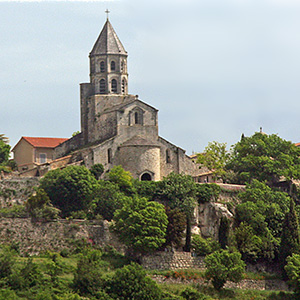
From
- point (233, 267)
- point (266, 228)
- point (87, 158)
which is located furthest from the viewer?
point (87, 158)

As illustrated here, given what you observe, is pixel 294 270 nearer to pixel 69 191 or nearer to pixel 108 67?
pixel 69 191

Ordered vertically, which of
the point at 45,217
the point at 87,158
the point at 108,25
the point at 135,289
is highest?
the point at 108,25

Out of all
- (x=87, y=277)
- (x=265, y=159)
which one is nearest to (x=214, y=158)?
(x=265, y=159)

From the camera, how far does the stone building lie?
101625mm

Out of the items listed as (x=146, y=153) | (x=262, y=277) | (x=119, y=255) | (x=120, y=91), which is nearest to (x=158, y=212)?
(x=119, y=255)

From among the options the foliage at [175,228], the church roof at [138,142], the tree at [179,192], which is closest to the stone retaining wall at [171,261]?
the foliage at [175,228]

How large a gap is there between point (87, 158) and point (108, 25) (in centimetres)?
1693

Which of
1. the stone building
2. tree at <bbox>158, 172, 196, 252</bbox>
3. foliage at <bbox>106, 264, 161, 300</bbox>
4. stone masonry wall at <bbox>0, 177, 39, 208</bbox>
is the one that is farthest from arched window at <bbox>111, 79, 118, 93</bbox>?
foliage at <bbox>106, 264, 161, 300</bbox>

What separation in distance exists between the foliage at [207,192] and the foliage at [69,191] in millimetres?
8925

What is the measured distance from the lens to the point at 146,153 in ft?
333

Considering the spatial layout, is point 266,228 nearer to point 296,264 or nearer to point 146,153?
point 296,264

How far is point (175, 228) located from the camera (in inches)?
3442

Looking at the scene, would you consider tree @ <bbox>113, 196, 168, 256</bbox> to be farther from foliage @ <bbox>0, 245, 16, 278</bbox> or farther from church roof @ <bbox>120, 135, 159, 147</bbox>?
church roof @ <bbox>120, 135, 159, 147</bbox>

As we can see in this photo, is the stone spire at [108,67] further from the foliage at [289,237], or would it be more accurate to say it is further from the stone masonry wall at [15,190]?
the foliage at [289,237]
